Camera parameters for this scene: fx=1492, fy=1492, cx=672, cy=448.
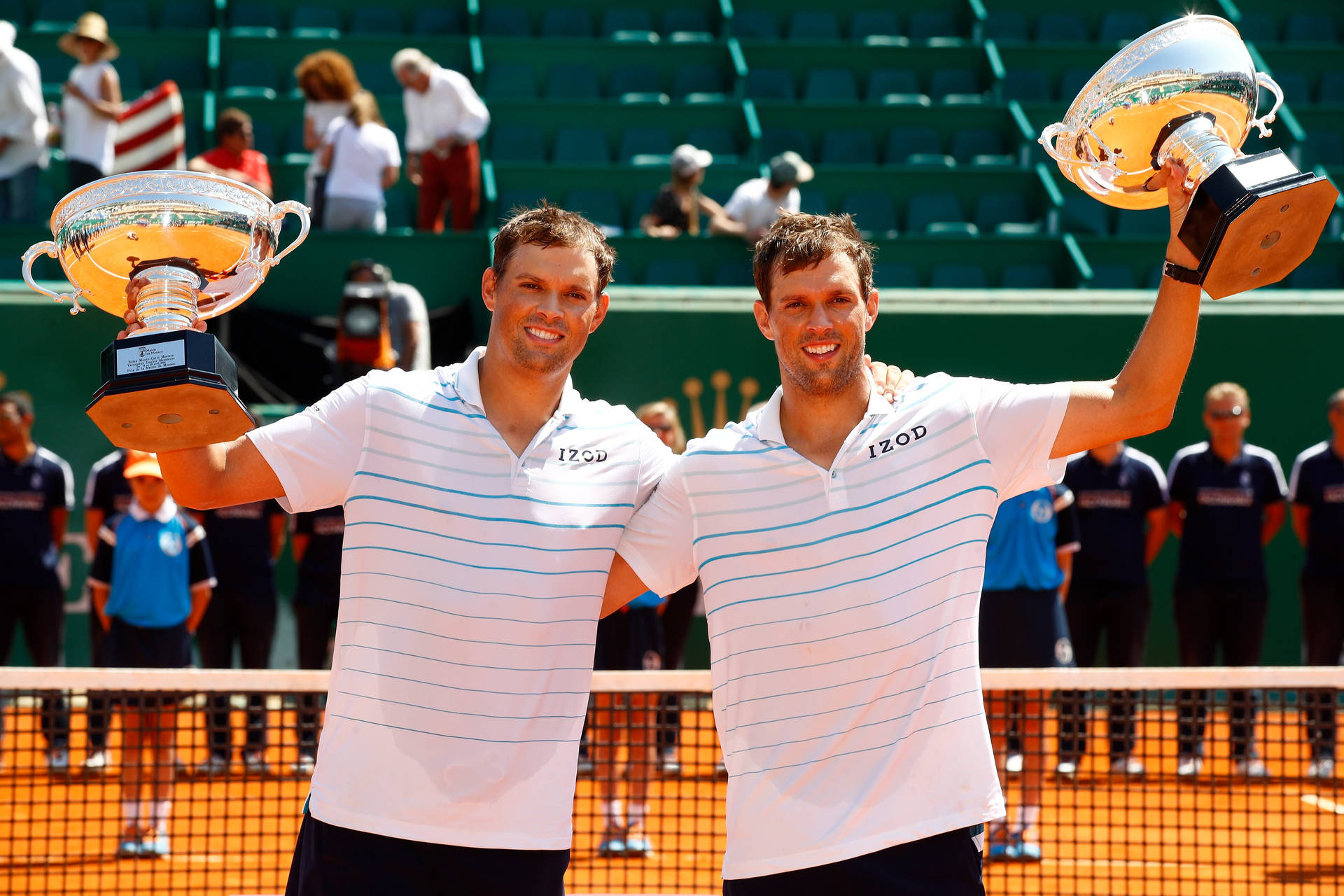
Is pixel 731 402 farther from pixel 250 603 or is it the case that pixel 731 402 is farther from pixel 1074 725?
pixel 1074 725

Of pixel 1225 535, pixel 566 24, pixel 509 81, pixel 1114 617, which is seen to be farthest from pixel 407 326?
pixel 566 24

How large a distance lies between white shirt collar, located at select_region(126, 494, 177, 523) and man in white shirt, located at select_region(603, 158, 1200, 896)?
4.93m

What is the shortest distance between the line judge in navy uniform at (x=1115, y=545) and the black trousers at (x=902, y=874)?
19.1 feet

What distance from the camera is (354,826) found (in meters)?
3.05

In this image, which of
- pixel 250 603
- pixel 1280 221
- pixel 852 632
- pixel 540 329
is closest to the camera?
pixel 1280 221

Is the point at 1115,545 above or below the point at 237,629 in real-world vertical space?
above

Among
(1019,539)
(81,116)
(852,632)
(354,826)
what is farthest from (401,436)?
(81,116)

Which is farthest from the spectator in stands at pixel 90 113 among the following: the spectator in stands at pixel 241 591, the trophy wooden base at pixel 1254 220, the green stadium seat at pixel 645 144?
the trophy wooden base at pixel 1254 220

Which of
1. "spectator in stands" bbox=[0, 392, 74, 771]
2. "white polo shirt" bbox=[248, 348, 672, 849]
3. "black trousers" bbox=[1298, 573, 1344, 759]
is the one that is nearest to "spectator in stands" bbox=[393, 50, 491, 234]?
"spectator in stands" bbox=[0, 392, 74, 771]

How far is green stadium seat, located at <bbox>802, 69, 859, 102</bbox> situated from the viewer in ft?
47.8

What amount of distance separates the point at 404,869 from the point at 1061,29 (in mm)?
14253

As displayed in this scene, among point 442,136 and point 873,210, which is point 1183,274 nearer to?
point 442,136

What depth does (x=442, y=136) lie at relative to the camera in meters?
11.4

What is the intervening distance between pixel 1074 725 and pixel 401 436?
3.95 m
